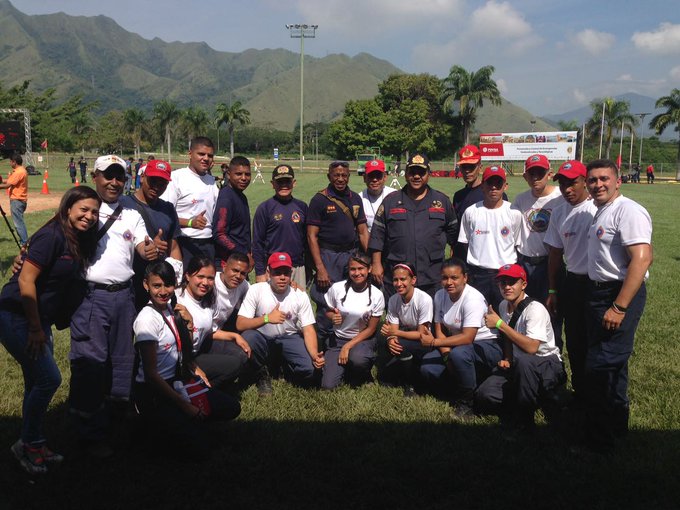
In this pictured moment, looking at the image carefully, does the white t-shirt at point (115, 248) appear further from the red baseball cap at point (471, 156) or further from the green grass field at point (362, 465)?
the red baseball cap at point (471, 156)

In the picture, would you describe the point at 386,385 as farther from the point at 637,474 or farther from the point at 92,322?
the point at 92,322

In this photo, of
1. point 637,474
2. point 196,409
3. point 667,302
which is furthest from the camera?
point 667,302

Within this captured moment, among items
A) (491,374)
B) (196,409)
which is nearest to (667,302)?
(491,374)

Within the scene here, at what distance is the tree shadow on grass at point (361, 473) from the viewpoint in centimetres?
352

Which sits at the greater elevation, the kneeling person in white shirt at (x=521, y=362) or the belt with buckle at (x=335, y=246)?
the belt with buckle at (x=335, y=246)

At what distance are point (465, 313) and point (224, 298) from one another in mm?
2352

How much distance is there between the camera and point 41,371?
3643mm

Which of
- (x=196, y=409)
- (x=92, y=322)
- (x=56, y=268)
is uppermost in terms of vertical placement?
(x=56, y=268)

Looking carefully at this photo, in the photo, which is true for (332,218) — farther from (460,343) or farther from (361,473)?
(361,473)

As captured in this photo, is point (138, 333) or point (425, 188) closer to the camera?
point (138, 333)

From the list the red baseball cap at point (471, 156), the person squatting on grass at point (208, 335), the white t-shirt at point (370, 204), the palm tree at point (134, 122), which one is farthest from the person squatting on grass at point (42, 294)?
the palm tree at point (134, 122)

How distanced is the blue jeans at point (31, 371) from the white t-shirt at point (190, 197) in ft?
7.39

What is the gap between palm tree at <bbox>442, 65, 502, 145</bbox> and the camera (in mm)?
64438

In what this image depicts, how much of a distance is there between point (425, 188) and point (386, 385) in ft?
6.98
